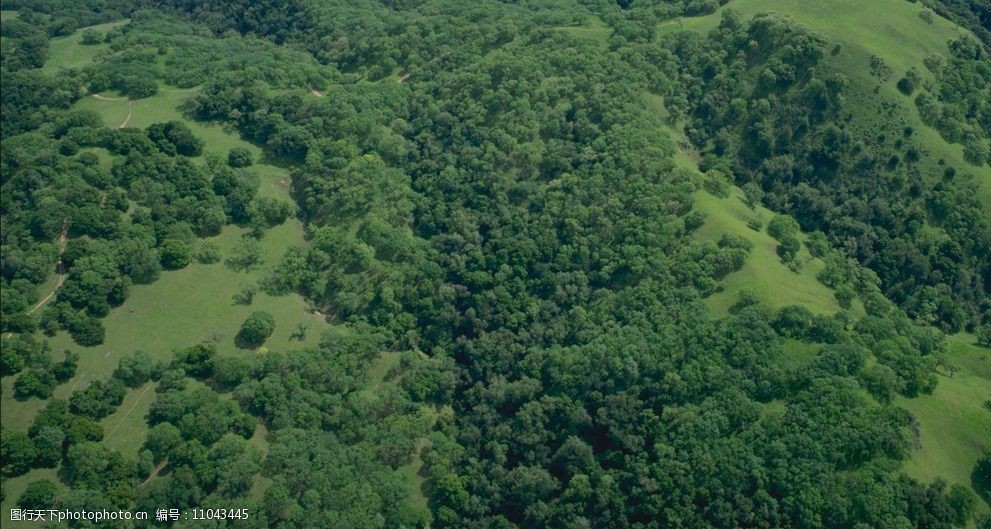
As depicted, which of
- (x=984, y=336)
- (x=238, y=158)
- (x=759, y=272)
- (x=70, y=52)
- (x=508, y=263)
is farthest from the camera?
(x=70, y=52)

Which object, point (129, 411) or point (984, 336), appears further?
point (984, 336)

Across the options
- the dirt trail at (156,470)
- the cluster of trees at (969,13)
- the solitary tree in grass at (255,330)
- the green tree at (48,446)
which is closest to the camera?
the green tree at (48,446)

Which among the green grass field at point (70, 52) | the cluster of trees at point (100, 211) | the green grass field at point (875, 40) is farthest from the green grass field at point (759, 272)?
the green grass field at point (70, 52)

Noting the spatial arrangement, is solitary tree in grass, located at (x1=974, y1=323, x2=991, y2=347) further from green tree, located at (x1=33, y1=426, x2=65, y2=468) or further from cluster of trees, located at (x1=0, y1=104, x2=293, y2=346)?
green tree, located at (x1=33, y1=426, x2=65, y2=468)

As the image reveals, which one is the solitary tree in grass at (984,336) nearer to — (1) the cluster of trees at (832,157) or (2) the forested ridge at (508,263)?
(2) the forested ridge at (508,263)

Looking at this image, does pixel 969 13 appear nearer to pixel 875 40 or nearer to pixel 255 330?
pixel 875 40

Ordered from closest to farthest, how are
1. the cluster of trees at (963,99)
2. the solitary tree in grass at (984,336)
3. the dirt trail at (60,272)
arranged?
the dirt trail at (60,272) → the solitary tree in grass at (984,336) → the cluster of trees at (963,99)

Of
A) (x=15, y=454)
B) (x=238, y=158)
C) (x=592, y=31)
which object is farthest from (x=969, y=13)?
(x=15, y=454)
